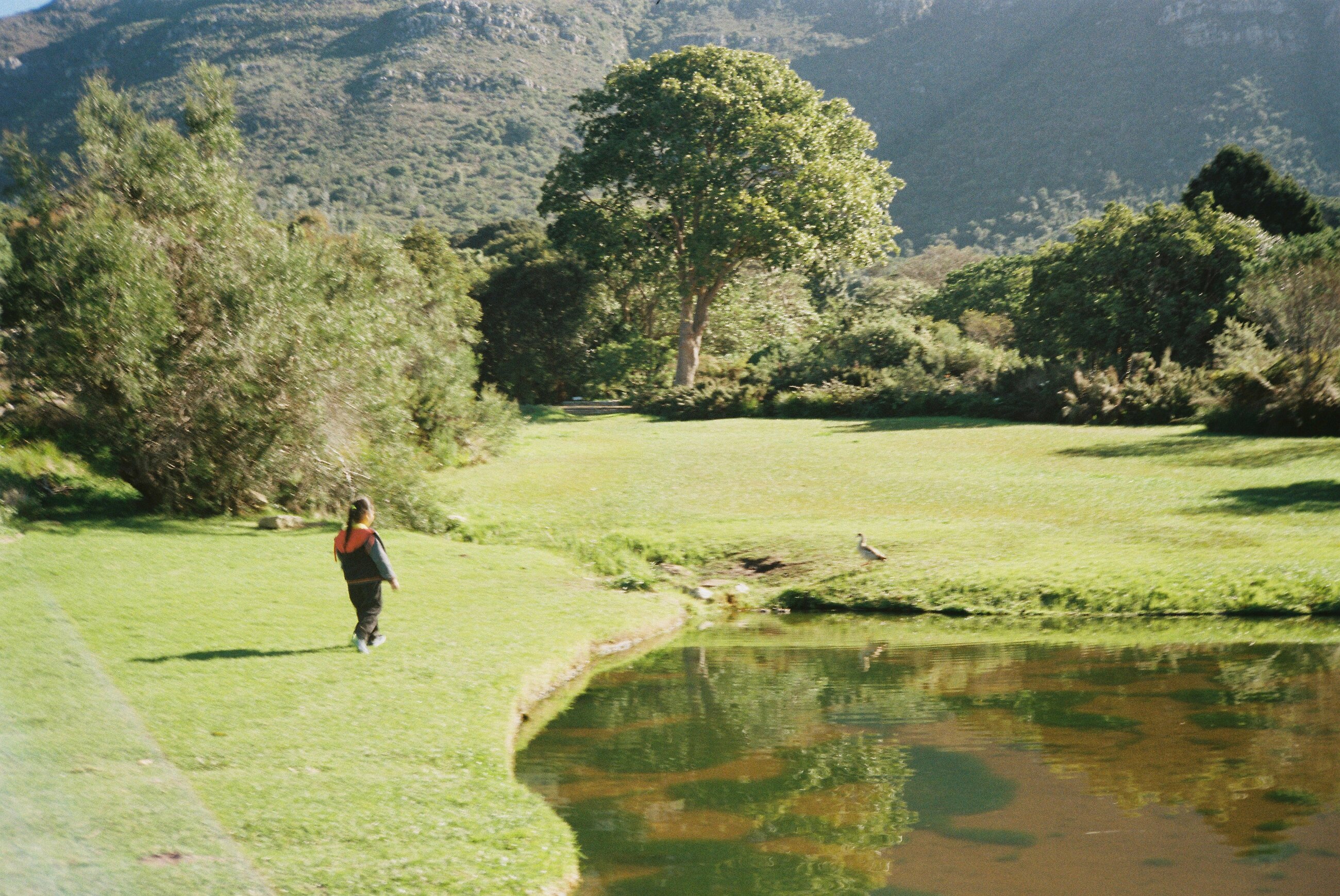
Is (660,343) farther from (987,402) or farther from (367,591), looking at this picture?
(367,591)

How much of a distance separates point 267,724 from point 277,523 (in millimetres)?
10790

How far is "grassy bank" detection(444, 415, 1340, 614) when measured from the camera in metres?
16.1

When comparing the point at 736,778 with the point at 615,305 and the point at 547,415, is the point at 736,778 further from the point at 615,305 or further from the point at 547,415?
the point at 615,305

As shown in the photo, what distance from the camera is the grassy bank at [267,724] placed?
648 centimetres

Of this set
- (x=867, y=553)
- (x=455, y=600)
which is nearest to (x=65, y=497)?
(x=455, y=600)

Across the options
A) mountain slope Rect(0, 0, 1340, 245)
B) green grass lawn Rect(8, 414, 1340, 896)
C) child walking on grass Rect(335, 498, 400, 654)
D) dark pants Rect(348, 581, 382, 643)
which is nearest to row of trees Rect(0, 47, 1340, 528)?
green grass lawn Rect(8, 414, 1340, 896)

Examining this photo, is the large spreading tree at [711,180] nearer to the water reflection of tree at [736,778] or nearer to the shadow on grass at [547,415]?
the shadow on grass at [547,415]

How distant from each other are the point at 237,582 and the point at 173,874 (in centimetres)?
900

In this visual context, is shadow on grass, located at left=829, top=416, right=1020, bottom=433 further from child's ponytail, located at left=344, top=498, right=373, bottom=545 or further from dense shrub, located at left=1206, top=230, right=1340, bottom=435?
child's ponytail, located at left=344, top=498, right=373, bottom=545

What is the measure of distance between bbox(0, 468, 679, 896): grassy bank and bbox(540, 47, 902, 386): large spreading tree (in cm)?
3725

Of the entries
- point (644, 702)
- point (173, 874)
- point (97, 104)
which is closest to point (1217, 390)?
point (644, 702)

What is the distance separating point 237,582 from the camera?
1453cm

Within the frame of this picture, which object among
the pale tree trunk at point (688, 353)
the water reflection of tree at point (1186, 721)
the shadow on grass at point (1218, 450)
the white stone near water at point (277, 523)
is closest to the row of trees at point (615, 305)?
the pale tree trunk at point (688, 353)

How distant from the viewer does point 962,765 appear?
9.34 metres
